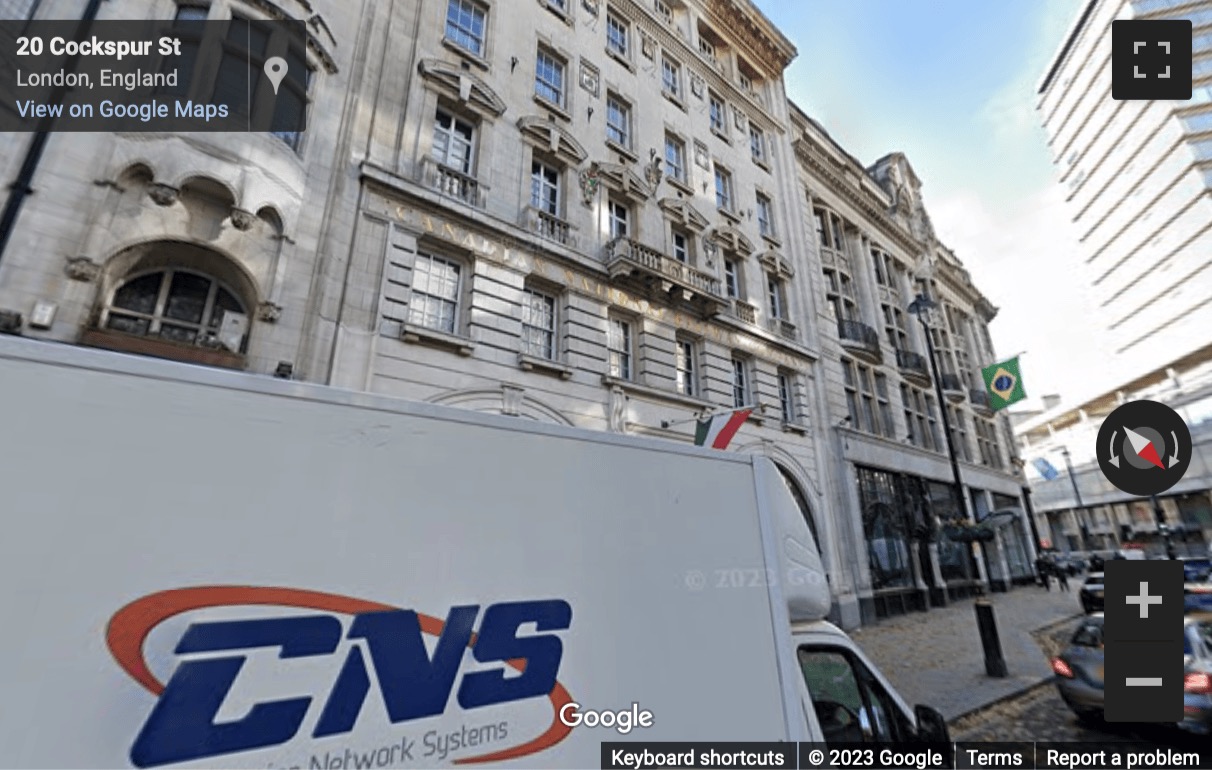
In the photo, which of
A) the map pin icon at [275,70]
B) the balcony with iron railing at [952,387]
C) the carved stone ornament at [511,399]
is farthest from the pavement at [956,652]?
the map pin icon at [275,70]

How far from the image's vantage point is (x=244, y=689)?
1.99 metres

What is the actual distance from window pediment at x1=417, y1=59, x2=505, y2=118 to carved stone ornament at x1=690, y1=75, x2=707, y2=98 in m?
10.7

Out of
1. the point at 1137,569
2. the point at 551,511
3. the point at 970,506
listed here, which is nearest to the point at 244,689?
the point at 551,511

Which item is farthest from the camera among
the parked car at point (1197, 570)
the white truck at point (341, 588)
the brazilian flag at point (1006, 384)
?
the parked car at point (1197, 570)

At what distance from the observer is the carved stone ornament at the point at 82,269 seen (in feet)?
23.9

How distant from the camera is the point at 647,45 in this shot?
19125 millimetres

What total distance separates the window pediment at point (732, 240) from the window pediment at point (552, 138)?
234 inches

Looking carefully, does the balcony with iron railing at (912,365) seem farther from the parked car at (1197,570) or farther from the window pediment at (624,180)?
the window pediment at (624,180)

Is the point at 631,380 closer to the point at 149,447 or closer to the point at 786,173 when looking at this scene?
the point at 149,447

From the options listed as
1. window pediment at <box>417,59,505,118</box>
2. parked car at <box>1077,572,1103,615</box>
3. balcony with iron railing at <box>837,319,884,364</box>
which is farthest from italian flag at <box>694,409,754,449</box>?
parked car at <box>1077,572,1103,615</box>

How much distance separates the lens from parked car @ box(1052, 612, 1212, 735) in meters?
6.30

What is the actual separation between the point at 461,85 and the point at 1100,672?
53.6 ft

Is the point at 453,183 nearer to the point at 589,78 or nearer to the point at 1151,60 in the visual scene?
the point at 589,78

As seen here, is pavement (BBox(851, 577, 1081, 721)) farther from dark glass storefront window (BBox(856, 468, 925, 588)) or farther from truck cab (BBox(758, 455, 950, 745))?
truck cab (BBox(758, 455, 950, 745))
